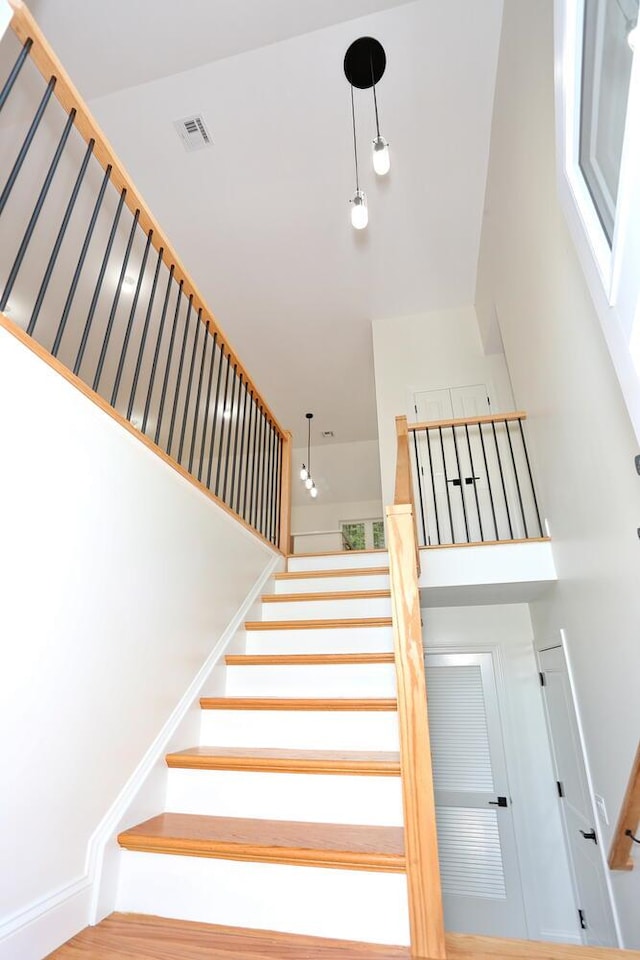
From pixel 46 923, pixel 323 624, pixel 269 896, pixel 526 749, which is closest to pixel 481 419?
pixel 323 624

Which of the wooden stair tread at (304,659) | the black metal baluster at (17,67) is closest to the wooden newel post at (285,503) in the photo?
the wooden stair tread at (304,659)

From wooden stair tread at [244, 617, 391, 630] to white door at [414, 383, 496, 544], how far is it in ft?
6.10

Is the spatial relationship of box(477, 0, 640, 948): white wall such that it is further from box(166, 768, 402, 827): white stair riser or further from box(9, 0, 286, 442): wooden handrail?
box(9, 0, 286, 442): wooden handrail

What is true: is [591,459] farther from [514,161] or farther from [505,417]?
[514,161]

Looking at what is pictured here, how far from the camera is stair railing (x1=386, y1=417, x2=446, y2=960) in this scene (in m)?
1.17

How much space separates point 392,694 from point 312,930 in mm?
931

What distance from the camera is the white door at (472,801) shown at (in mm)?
3475

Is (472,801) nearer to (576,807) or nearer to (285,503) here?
(576,807)

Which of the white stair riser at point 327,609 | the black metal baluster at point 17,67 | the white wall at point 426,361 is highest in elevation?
the white wall at point 426,361

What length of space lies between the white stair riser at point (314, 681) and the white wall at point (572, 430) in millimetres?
1040

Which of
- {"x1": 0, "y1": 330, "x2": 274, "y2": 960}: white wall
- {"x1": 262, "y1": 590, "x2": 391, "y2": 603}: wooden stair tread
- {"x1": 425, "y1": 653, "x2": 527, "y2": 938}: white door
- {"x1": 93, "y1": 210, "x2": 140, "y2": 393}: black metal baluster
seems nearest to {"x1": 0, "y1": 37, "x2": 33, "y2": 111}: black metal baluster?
{"x1": 93, "y1": 210, "x2": 140, "y2": 393}: black metal baluster

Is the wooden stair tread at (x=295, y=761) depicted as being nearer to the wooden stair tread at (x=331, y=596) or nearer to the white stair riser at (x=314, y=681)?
the white stair riser at (x=314, y=681)

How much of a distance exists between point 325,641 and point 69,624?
1426mm

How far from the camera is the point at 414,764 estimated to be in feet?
4.15
